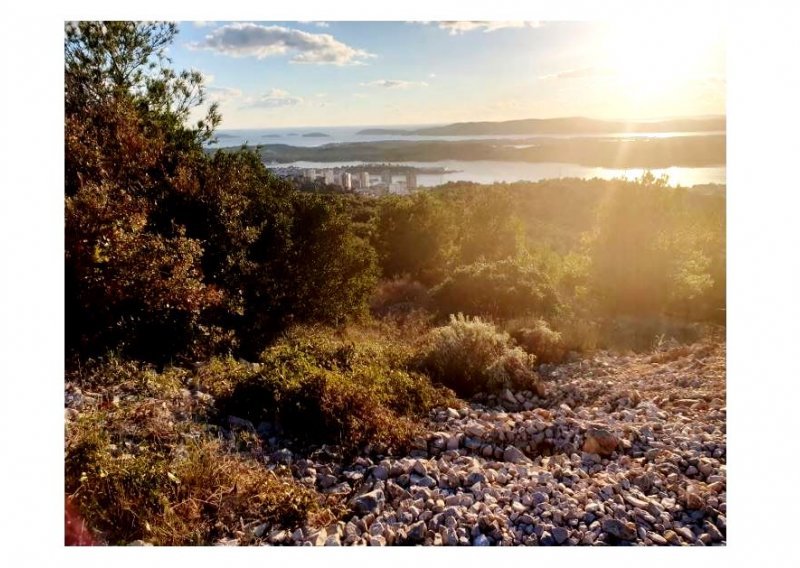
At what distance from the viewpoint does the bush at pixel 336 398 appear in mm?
4684

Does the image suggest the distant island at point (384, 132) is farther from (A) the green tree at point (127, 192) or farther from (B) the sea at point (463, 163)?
(A) the green tree at point (127, 192)

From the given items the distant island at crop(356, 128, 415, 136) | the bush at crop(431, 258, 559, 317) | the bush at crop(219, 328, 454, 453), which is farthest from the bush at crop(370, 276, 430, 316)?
the bush at crop(219, 328, 454, 453)

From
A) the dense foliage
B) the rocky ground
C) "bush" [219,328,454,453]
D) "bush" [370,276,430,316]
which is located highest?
the dense foliage

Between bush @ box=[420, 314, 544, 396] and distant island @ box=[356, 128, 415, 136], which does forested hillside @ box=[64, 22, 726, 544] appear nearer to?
bush @ box=[420, 314, 544, 396]

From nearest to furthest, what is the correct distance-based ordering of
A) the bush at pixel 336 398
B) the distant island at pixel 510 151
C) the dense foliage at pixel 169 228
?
1. the bush at pixel 336 398
2. the dense foliage at pixel 169 228
3. the distant island at pixel 510 151

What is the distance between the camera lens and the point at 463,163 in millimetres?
7426

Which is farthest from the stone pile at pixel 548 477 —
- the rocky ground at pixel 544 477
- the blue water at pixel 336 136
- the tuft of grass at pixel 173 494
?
the blue water at pixel 336 136

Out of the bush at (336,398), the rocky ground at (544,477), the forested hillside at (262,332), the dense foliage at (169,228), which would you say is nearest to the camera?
the rocky ground at (544,477)

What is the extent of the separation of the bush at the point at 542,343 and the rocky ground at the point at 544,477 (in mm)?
1531

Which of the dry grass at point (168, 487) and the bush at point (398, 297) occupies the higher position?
the bush at point (398, 297)

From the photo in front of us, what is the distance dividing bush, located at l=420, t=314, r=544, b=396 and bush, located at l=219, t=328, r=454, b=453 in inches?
Result: 16.1

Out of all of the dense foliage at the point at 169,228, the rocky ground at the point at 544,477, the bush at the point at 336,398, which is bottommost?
the rocky ground at the point at 544,477

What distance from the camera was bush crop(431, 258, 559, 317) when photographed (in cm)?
959

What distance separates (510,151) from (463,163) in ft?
2.01
